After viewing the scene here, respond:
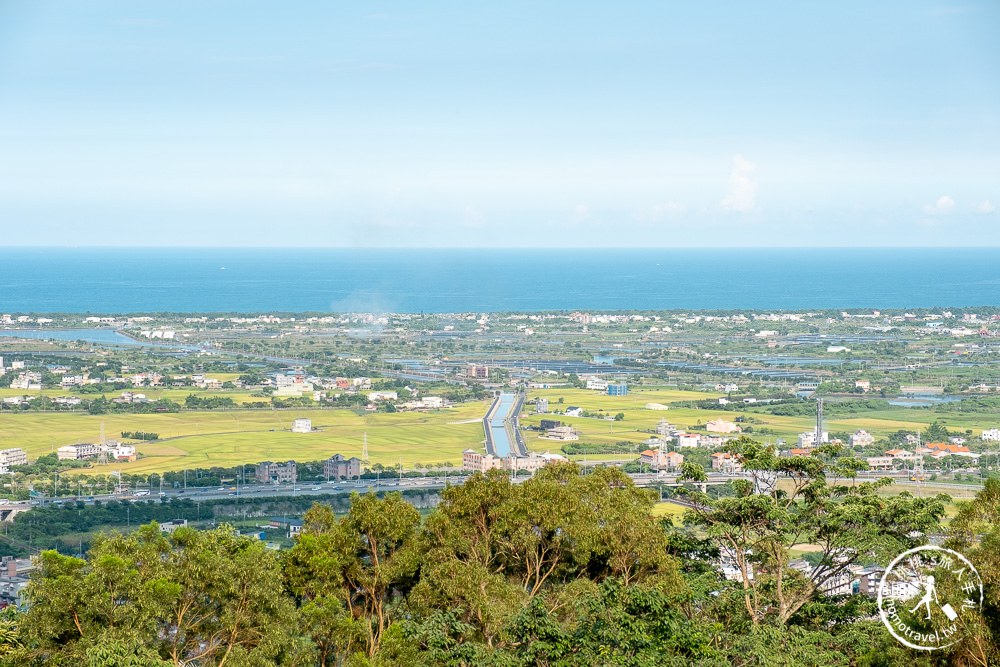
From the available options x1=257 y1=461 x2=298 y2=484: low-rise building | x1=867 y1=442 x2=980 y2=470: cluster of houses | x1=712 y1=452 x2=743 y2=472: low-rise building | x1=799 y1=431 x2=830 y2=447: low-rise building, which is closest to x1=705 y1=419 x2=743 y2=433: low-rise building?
x1=799 y1=431 x2=830 y2=447: low-rise building

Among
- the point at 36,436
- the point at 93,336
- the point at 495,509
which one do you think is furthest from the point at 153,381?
the point at 495,509

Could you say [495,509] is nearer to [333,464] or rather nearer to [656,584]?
[656,584]

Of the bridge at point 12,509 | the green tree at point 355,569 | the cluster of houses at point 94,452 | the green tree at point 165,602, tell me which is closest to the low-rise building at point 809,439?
the cluster of houses at point 94,452

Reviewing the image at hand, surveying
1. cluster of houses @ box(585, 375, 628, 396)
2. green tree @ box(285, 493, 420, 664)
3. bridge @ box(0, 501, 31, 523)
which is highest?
green tree @ box(285, 493, 420, 664)

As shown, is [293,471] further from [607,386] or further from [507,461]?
[607,386]

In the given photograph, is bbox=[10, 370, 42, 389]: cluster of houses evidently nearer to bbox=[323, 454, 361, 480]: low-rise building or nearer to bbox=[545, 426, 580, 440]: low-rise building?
bbox=[323, 454, 361, 480]: low-rise building

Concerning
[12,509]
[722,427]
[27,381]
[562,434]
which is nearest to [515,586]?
[12,509]
